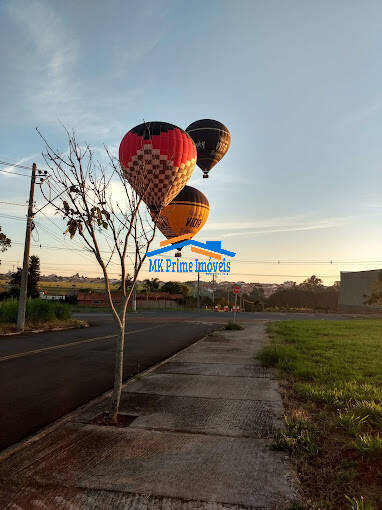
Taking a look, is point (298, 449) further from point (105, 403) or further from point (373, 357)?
point (373, 357)

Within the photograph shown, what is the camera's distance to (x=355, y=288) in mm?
72125

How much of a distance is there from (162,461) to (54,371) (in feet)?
19.4

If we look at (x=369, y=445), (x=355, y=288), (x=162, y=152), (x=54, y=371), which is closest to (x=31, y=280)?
(x=162, y=152)

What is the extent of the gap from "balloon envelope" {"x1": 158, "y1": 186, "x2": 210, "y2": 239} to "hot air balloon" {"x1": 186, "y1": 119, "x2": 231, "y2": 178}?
288 cm

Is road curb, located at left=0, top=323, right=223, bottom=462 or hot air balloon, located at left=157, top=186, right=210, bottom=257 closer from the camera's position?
road curb, located at left=0, top=323, right=223, bottom=462

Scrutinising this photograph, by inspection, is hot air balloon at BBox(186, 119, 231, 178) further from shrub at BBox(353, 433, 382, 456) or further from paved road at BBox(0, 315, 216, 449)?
shrub at BBox(353, 433, 382, 456)

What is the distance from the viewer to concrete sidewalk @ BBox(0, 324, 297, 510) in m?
3.16

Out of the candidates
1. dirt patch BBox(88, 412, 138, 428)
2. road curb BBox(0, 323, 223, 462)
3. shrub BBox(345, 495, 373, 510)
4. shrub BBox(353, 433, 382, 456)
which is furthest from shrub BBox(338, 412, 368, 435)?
road curb BBox(0, 323, 223, 462)

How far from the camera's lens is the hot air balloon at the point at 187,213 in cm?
2147

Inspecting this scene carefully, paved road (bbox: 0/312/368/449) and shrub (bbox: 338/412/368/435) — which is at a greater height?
shrub (bbox: 338/412/368/435)

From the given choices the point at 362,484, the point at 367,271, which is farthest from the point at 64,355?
the point at 367,271

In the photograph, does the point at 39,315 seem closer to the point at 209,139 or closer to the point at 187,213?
the point at 187,213

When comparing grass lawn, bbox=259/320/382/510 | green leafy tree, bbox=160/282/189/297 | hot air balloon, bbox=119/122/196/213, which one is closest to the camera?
grass lawn, bbox=259/320/382/510

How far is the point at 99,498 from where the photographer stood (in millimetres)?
3172
